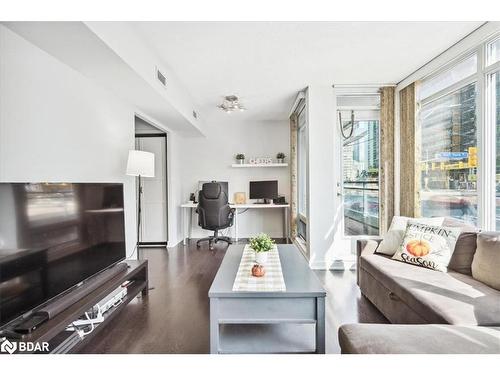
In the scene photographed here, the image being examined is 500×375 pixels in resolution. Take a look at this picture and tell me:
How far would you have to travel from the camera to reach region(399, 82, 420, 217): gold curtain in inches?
123

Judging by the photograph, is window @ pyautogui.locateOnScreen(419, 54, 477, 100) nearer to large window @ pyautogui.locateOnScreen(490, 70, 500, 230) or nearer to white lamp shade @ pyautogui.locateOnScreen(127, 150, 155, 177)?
large window @ pyautogui.locateOnScreen(490, 70, 500, 230)

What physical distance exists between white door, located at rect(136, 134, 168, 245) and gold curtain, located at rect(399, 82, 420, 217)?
3959 mm

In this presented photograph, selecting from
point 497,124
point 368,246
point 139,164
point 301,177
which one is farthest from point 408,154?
point 139,164

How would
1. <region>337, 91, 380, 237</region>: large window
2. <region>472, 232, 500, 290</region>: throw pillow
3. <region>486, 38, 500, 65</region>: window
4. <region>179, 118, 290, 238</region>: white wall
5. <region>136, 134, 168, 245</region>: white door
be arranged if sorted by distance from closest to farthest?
<region>472, 232, 500, 290</region>: throw pillow, <region>486, 38, 500, 65</region>: window, <region>337, 91, 380, 237</region>: large window, <region>136, 134, 168, 245</region>: white door, <region>179, 118, 290, 238</region>: white wall

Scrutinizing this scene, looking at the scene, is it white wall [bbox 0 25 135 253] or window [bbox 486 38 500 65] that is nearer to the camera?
white wall [bbox 0 25 135 253]

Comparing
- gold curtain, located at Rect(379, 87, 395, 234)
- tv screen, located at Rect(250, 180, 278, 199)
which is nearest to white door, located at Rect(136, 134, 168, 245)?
tv screen, located at Rect(250, 180, 278, 199)

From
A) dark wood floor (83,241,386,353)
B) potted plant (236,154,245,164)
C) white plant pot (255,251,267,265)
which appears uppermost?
potted plant (236,154,245,164)

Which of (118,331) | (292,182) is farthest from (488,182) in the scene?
(118,331)

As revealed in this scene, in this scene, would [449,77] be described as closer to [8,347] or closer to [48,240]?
[48,240]

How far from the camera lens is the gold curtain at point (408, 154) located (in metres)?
3.12

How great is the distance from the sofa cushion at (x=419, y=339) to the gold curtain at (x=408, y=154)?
84.1 inches

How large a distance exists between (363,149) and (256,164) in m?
2.16

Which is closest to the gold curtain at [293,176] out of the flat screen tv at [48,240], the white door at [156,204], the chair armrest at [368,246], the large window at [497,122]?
the chair armrest at [368,246]
